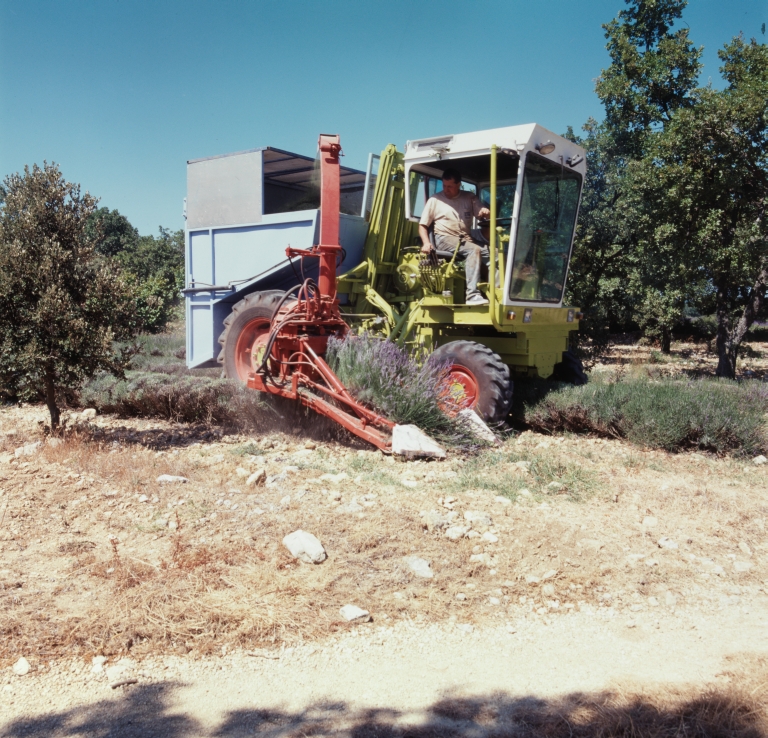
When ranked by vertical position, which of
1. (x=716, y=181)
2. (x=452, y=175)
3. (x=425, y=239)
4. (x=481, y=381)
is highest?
(x=716, y=181)

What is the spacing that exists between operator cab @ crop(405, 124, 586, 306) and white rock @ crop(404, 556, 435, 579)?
3.77m

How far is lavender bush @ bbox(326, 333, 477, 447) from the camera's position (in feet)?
21.8

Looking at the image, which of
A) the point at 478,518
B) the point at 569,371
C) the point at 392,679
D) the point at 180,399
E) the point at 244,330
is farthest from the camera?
the point at 569,371

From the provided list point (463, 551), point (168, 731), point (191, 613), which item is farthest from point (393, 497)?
point (168, 731)

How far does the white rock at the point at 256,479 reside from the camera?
18.3ft

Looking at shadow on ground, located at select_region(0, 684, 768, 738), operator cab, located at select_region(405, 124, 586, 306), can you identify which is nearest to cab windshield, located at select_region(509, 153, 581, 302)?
operator cab, located at select_region(405, 124, 586, 306)

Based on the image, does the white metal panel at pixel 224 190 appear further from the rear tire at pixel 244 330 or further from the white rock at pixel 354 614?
the white rock at pixel 354 614

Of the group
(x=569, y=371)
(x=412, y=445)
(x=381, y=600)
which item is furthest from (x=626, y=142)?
(x=381, y=600)

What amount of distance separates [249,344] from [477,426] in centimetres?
280

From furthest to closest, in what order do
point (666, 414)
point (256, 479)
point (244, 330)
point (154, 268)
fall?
1. point (154, 268)
2. point (244, 330)
3. point (666, 414)
4. point (256, 479)

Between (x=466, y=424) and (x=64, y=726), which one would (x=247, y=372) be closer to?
(x=466, y=424)

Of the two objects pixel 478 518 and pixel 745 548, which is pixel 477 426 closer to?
pixel 478 518

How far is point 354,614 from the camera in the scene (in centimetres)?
357

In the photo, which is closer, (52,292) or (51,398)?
(52,292)
